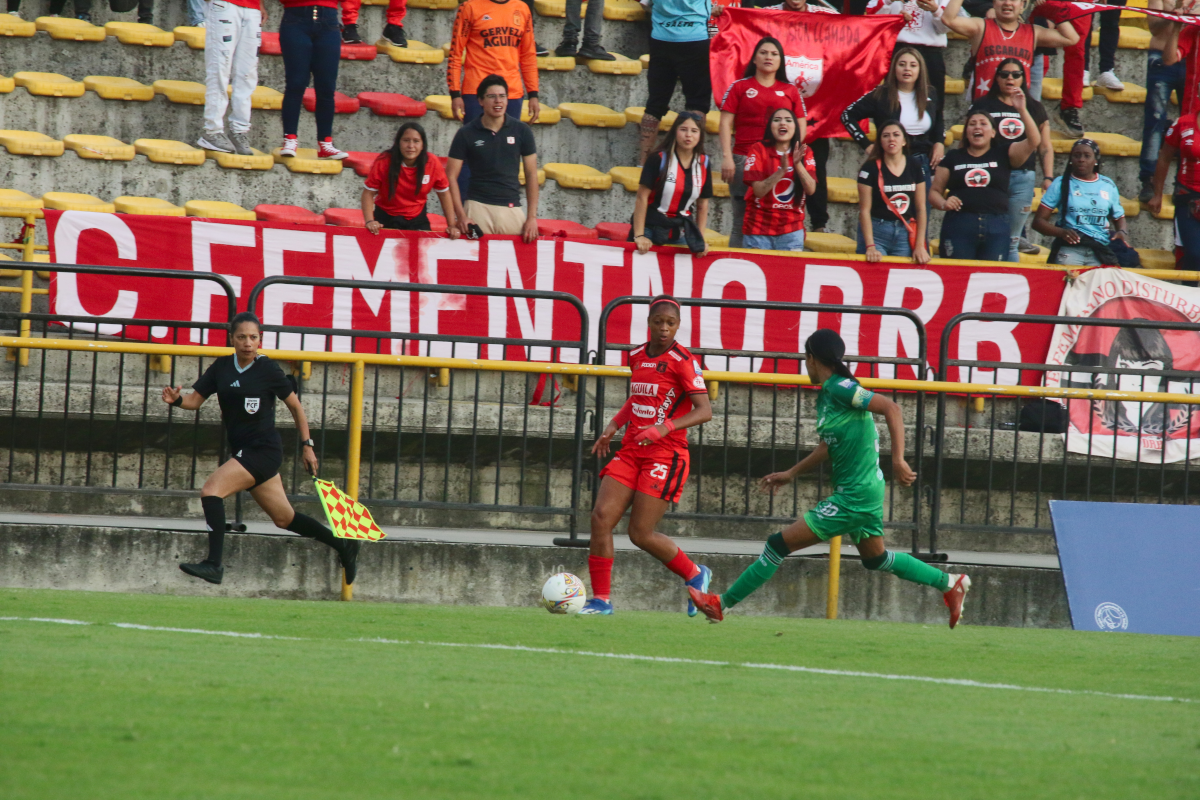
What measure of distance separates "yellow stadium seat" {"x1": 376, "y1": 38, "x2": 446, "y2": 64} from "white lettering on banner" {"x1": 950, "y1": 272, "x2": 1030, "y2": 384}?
283 inches

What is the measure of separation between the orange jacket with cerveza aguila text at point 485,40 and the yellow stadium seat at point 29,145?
4073 millimetres

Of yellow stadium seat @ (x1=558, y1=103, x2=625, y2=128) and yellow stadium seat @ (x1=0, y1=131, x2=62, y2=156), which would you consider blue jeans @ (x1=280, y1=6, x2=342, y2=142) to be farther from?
yellow stadium seat @ (x1=558, y1=103, x2=625, y2=128)

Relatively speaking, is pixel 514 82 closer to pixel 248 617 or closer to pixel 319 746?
pixel 248 617

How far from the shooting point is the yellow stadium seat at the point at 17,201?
13.3m

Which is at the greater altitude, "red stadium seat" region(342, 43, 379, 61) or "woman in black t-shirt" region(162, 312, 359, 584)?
"red stadium seat" region(342, 43, 379, 61)

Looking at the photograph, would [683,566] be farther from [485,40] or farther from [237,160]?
[237,160]

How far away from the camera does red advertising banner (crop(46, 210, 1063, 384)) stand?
40.8 ft

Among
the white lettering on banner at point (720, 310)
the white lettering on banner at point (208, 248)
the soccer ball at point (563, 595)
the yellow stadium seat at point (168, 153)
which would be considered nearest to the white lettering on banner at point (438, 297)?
the white lettering on banner at point (208, 248)

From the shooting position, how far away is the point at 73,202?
13836 mm

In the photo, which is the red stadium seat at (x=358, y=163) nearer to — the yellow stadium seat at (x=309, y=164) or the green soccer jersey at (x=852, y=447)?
the yellow stadium seat at (x=309, y=164)

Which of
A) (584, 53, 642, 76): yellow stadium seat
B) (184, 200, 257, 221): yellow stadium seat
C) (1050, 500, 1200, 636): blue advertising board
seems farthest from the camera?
(584, 53, 642, 76): yellow stadium seat

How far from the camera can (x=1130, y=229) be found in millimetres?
16969

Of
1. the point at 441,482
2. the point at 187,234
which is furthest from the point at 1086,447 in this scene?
the point at 187,234

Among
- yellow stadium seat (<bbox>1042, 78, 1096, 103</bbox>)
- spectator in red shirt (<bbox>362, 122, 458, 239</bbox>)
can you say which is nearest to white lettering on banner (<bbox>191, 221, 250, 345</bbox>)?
spectator in red shirt (<bbox>362, 122, 458, 239</bbox>)
